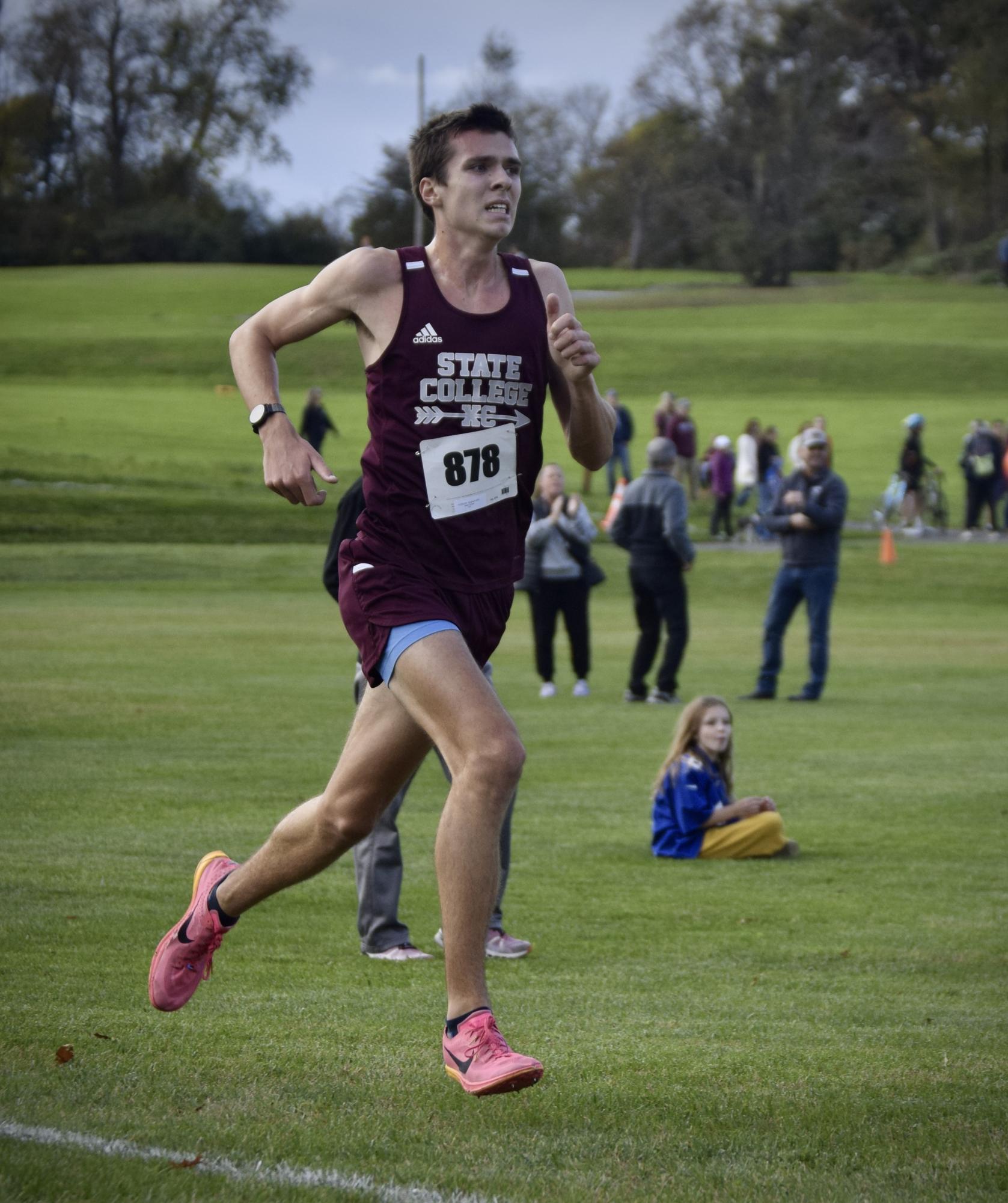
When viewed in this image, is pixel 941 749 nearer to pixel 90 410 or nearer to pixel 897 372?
pixel 90 410

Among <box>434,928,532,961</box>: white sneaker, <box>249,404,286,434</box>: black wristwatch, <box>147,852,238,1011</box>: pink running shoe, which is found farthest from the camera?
<box>434,928,532,961</box>: white sneaker

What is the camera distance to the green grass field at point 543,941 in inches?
160

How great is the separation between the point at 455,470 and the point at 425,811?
6.59 metres

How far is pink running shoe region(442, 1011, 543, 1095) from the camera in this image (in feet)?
13.6

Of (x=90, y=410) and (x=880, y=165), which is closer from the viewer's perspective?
(x=90, y=410)

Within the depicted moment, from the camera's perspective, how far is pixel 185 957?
5125mm

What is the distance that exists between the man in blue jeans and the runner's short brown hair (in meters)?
11.8

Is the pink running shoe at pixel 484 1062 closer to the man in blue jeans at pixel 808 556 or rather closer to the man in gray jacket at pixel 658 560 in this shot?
the man in gray jacket at pixel 658 560

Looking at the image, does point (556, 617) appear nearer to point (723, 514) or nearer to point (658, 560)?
point (658, 560)

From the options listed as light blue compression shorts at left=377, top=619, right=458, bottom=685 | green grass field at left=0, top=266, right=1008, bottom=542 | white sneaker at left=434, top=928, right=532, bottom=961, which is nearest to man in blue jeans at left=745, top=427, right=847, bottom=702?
white sneaker at left=434, top=928, right=532, bottom=961

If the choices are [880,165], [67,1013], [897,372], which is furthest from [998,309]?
Result: [67,1013]

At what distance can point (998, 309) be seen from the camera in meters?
74.1

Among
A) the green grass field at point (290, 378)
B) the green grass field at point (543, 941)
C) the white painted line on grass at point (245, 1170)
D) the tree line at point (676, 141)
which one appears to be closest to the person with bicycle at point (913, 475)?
the green grass field at point (290, 378)

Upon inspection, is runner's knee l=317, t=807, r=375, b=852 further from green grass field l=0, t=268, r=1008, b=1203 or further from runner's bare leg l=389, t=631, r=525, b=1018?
green grass field l=0, t=268, r=1008, b=1203
